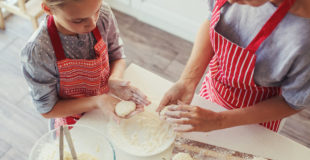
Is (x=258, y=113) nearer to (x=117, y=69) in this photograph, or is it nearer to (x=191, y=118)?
(x=191, y=118)

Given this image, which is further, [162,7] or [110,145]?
[162,7]

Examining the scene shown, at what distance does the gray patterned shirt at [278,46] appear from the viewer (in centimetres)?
103

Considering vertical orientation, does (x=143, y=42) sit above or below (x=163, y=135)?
below

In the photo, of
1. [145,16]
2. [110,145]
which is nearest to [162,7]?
[145,16]

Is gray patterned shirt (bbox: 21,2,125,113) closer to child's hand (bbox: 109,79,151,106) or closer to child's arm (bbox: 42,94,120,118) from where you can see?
child's arm (bbox: 42,94,120,118)

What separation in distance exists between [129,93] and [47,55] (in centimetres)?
36

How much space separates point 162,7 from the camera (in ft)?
8.88

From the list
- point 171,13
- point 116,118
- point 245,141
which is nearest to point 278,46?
point 245,141

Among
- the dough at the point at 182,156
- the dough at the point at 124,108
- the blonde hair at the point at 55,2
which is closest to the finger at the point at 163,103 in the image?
the dough at the point at 124,108

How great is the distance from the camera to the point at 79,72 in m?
1.27

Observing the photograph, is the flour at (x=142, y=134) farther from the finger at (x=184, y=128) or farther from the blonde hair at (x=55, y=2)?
the blonde hair at (x=55, y=2)

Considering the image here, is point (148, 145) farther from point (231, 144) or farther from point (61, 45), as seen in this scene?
point (61, 45)

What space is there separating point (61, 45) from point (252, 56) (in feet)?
2.45

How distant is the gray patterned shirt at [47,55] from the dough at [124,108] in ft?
0.83
